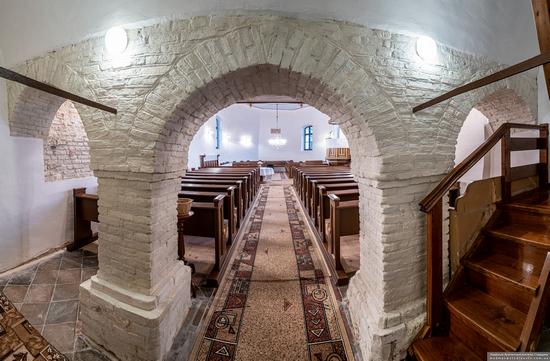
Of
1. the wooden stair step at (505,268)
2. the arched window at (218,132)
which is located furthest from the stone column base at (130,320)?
the arched window at (218,132)

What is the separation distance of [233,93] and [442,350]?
328 centimetres

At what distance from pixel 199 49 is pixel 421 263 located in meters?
3.07

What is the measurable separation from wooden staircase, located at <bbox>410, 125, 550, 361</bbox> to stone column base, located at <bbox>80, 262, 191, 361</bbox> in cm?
243

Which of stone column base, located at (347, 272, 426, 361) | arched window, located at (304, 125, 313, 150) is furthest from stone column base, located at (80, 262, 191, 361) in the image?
arched window, located at (304, 125, 313, 150)

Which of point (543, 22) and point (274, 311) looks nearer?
point (543, 22)

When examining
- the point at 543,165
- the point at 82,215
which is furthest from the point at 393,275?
the point at 82,215

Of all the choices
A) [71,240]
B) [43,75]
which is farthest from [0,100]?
[71,240]

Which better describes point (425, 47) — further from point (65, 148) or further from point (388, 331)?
point (65, 148)

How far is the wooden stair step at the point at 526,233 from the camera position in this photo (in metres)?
2.14

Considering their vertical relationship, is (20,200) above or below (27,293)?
above

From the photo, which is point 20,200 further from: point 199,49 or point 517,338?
point 517,338

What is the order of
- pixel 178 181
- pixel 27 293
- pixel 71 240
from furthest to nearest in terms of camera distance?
pixel 71 240, pixel 27 293, pixel 178 181

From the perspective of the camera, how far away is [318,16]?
2.16 metres

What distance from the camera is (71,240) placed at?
4395mm
